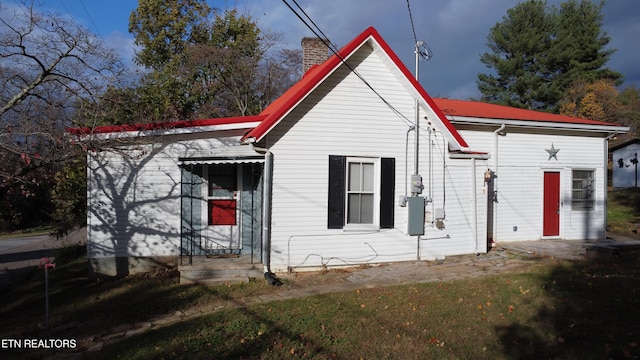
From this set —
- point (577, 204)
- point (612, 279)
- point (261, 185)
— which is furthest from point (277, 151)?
point (577, 204)

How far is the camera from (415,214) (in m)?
9.75

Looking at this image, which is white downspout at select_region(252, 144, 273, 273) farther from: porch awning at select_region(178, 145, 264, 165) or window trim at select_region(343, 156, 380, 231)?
window trim at select_region(343, 156, 380, 231)

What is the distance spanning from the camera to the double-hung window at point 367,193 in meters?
9.47

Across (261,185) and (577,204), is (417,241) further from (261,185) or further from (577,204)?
(577,204)

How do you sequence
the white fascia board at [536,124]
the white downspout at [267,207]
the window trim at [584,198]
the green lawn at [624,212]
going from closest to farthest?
the white downspout at [267,207] < the white fascia board at [536,124] < the window trim at [584,198] < the green lawn at [624,212]

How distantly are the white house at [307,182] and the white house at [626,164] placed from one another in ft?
90.8

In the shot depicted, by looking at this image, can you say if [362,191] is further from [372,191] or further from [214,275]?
[214,275]

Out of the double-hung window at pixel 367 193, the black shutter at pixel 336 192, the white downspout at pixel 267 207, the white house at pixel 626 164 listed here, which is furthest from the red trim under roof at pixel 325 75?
the white house at pixel 626 164

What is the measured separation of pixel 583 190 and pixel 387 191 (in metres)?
7.27

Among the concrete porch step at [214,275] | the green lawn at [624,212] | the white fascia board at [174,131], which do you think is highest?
the white fascia board at [174,131]

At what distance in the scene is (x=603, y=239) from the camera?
42.4 ft

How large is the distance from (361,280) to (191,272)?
3414mm

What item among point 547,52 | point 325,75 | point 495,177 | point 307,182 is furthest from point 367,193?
point 547,52

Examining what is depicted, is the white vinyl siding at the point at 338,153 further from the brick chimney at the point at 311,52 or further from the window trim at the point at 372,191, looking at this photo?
the brick chimney at the point at 311,52
